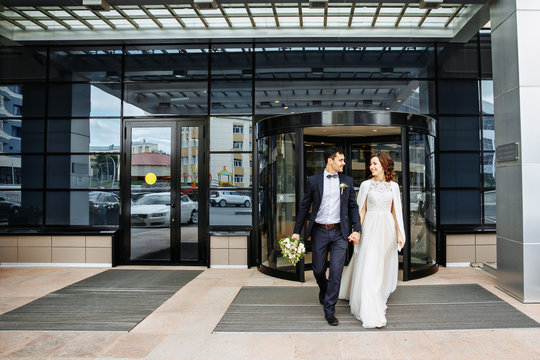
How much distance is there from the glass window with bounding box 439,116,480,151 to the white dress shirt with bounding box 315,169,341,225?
380 cm

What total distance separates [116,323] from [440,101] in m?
6.33

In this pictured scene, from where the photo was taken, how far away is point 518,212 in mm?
4320

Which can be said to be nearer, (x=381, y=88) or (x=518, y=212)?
(x=518, y=212)

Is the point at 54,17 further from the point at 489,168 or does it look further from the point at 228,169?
the point at 489,168

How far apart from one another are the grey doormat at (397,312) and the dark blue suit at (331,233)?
1.28 feet

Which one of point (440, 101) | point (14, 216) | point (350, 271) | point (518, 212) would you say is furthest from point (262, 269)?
point (14, 216)

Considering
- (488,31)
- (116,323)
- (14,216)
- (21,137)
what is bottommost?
(116,323)

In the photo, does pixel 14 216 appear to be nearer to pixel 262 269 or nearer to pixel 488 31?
pixel 262 269

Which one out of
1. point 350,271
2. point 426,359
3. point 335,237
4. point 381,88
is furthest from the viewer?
point 381,88

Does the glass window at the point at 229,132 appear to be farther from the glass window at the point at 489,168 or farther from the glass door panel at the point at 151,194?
the glass window at the point at 489,168

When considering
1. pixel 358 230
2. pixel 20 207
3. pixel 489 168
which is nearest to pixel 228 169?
pixel 358 230

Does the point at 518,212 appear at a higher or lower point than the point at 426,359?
higher

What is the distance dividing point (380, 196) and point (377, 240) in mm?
484

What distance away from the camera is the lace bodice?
389cm
